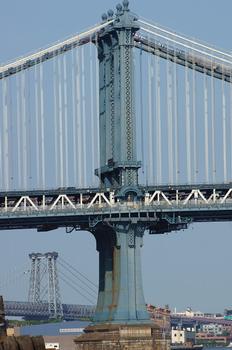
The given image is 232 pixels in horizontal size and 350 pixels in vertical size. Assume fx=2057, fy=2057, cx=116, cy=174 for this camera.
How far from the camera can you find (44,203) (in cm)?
11781

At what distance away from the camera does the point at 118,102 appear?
120 m

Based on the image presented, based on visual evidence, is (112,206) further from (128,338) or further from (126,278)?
(128,338)

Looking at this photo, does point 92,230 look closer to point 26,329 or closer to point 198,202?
point 198,202

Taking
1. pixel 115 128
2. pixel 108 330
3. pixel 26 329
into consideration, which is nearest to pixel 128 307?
pixel 108 330

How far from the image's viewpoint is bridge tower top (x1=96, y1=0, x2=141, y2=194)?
4685 inches

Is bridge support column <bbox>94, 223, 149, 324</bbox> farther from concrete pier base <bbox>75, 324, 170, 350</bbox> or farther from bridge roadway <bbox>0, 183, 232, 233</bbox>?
bridge roadway <bbox>0, 183, 232, 233</bbox>

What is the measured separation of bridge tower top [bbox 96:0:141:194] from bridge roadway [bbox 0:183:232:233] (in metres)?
1.24

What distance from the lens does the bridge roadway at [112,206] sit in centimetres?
11719

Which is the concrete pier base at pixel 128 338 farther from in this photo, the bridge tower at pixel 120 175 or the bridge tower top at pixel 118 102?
the bridge tower top at pixel 118 102

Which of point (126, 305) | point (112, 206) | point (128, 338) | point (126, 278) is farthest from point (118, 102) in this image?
point (128, 338)

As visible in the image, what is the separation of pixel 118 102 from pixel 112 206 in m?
6.19

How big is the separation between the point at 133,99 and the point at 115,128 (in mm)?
2091

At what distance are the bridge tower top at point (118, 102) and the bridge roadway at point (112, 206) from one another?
4.07ft

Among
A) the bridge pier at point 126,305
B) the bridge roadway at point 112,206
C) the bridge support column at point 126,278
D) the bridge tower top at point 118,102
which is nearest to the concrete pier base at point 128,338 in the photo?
the bridge pier at point 126,305
